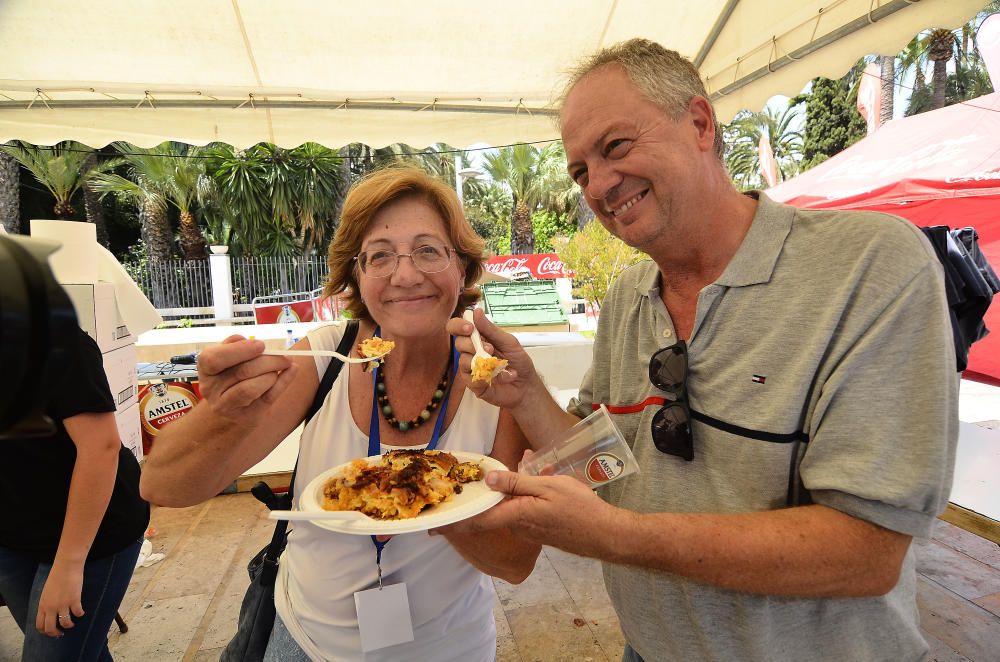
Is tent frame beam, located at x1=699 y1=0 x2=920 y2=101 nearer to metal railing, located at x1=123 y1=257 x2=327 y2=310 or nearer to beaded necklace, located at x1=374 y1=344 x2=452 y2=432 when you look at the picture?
beaded necklace, located at x1=374 y1=344 x2=452 y2=432

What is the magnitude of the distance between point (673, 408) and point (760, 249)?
19.5 inches

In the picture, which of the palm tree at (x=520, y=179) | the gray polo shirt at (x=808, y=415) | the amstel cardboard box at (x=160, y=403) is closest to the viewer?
the gray polo shirt at (x=808, y=415)

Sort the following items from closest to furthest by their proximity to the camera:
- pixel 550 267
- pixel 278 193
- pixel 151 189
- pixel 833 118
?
pixel 550 267
pixel 151 189
pixel 278 193
pixel 833 118

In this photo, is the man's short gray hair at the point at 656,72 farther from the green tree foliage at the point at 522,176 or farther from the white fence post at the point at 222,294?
the green tree foliage at the point at 522,176

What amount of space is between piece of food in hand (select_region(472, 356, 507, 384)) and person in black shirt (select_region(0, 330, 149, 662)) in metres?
1.53

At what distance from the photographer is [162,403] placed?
17.3ft

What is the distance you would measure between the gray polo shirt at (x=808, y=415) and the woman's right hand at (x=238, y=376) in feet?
A: 3.57

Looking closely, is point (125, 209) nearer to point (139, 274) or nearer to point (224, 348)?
point (139, 274)

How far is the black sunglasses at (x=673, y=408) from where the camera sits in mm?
1386

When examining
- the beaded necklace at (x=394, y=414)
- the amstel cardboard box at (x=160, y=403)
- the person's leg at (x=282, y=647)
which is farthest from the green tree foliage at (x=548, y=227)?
the person's leg at (x=282, y=647)

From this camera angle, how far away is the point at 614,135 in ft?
5.00

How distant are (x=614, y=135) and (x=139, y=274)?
26.2 m

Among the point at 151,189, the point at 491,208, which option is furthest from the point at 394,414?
the point at 491,208

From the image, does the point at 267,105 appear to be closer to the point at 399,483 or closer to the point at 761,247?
the point at 399,483
